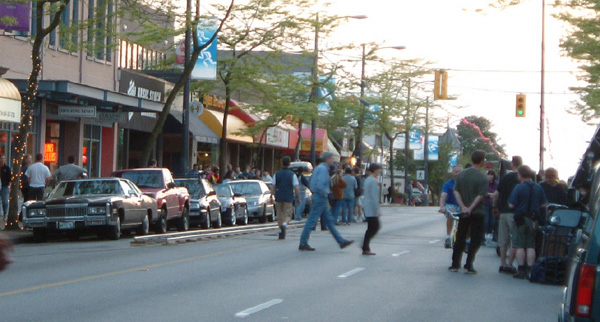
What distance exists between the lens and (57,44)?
31828 millimetres

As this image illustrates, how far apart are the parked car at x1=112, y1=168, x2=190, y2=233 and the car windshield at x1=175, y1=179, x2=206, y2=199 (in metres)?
1.15

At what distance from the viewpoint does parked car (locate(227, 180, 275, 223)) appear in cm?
3091

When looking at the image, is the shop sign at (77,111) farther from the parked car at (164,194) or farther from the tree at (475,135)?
the tree at (475,135)

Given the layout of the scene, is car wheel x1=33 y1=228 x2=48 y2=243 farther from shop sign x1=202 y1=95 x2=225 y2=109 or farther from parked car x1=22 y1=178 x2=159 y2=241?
shop sign x1=202 y1=95 x2=225 y2=109

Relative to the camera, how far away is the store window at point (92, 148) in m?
35.4

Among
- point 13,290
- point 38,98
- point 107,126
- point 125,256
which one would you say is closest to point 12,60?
point 38,98

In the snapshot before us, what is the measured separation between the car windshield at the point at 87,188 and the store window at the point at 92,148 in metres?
13.5

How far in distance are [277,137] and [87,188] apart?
97.9 feet

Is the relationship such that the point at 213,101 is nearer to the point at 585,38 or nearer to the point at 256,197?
the point at 256,197

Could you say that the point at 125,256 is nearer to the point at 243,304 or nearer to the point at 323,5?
the point at 243,304

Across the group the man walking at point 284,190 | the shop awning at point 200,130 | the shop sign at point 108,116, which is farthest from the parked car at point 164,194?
the shop awning at point 200,130

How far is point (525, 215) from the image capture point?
14.0 meters

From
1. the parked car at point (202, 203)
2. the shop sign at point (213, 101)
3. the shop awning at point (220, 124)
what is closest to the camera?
the parked car at point (202, 203)

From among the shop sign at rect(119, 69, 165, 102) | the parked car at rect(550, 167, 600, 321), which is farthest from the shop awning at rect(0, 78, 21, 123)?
the parked car at rect(550, 167, 600, 321)
